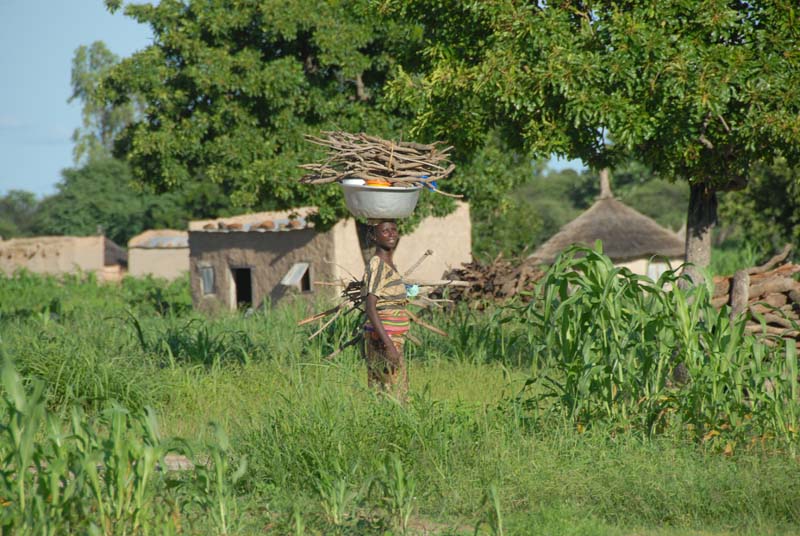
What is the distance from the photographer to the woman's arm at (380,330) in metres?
6.38

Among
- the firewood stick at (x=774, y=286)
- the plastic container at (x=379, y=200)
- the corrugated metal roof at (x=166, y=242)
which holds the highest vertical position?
the corrugated metal roof at (x=166, y=242)

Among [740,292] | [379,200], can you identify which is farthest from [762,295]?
[379,200]

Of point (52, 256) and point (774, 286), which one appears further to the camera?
point (52, 256)

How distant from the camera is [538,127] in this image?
8.95m

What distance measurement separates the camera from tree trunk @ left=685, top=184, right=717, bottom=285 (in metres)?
9.05

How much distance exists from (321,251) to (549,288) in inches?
424

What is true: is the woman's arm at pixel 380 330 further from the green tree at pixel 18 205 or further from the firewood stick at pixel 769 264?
the green tree at pixel 18 205

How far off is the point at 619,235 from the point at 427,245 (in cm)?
823

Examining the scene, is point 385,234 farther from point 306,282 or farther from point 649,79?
point 306,282

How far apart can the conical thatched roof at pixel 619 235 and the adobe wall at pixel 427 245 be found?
5.17 meters

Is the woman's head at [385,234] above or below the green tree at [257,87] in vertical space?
below

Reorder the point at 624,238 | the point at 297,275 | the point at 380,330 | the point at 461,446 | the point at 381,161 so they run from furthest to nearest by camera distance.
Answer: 1. the point at 624,238
2. the point at 297,275
3. the point at 381,161
4. the point at 380,330
5. the point at 461,446

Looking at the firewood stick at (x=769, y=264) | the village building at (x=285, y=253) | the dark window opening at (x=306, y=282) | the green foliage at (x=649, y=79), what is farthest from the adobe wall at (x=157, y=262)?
the firewood stick at (x=769, y=264)

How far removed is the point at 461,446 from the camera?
533 cm
